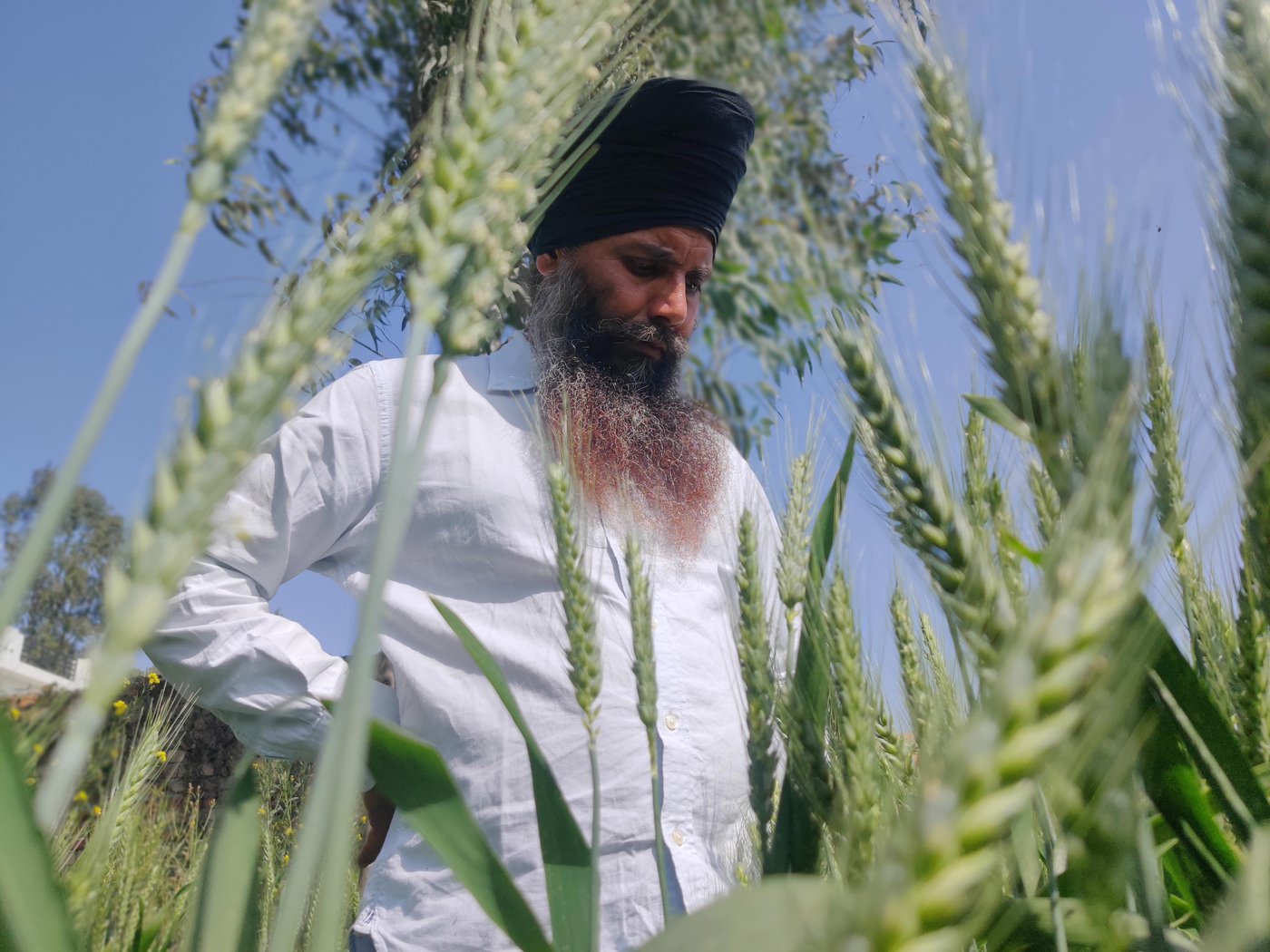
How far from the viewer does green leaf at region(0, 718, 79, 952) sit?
1.62ft

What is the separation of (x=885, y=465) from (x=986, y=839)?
41 cm

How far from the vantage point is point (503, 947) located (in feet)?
5.09

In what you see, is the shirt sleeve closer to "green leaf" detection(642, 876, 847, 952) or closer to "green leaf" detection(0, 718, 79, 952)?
"green leaf" detection(0, 718, 79, 952)

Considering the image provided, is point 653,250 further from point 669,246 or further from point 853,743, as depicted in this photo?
point 853,743

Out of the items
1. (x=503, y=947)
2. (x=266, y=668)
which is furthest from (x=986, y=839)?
(x=266, y=668)

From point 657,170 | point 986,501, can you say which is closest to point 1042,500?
point 986,501

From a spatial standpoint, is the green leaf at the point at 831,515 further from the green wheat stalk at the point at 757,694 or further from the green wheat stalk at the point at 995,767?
the green wheat stalk at the point at 995,767

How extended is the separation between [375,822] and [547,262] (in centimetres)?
139

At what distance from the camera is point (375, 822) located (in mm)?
1712

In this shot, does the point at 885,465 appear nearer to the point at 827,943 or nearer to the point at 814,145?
the point at 827,943

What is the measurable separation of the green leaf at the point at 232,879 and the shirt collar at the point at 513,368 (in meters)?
1.50

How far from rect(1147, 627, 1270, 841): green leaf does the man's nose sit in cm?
180

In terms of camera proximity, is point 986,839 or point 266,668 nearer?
point 986,839

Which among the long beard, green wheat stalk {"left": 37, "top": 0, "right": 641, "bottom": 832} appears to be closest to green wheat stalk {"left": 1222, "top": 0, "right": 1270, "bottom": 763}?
green wheat stalk {"left": 37, "top": 0, "right": 641, "bottom": 832}
